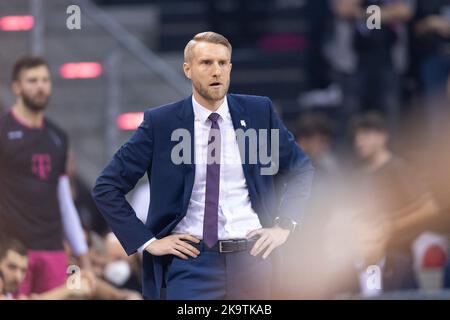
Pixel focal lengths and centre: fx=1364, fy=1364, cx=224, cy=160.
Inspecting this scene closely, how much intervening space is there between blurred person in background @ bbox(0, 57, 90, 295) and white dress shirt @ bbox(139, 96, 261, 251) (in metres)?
Result: 3.12

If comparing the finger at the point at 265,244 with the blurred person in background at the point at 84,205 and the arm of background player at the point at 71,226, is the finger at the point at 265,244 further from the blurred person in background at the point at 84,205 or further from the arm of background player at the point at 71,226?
the blurred person in background at the point at 84,205

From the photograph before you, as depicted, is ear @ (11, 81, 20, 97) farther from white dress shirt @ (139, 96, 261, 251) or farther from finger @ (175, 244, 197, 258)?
finger @ (175, 244, 197, 258)

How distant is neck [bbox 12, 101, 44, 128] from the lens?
30.1 feet

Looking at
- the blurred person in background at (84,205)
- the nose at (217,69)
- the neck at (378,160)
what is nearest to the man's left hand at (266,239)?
the nose at (217,69)

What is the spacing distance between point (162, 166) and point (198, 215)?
27cm

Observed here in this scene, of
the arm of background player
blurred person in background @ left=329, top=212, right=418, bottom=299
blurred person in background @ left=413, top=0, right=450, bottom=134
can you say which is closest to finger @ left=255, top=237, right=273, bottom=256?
blurred person in background @ left=329, top=212, right=418, bottom=299

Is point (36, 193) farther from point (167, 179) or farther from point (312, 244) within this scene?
point (167, 179)

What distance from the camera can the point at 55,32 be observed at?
34.4 ft

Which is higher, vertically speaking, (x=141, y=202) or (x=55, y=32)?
(x=55, y=32)

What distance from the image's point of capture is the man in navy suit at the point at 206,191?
5.95 m

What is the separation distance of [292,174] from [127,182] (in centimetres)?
74

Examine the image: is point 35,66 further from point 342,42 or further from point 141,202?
point 342,42

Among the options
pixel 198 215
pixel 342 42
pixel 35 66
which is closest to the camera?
pixel 198 215

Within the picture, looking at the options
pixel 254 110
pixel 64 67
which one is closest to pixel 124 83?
pixel 64 67
